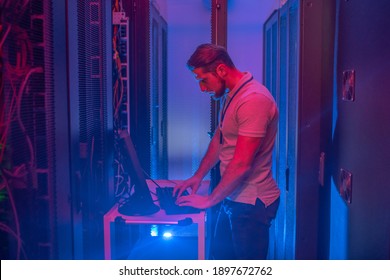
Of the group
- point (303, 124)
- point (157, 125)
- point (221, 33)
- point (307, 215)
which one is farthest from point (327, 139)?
point (157, 125)

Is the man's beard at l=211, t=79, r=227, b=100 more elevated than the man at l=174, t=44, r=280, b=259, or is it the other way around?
the man's beard at l=211, t=79, r=227, b=100

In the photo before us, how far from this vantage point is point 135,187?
193cm

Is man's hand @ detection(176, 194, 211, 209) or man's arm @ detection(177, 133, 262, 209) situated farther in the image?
man's hand @ detection(176, 194, 211, 209)

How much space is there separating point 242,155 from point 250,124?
0.12 m

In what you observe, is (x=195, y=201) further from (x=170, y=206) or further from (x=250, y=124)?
(x=250, y=124)

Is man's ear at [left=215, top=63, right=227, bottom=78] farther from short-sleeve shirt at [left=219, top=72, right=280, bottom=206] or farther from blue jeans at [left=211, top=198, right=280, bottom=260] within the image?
blue jeans at [left=211, top=198, right=280, bottom=260]

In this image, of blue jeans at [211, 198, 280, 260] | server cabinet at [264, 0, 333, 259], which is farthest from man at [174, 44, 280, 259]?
server cabinet at [264, 0, 333, 259]

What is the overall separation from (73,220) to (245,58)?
5.96 feet

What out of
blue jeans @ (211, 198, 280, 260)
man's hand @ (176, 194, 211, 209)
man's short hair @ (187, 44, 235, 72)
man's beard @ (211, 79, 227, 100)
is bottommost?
blue jeans @ (211, 198, 280, 260)

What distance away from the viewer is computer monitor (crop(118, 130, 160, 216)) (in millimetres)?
1882

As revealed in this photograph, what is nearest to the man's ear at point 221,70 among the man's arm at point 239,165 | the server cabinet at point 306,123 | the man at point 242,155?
the man at point 242,155

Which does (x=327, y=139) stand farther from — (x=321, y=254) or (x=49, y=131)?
(x=49, y=131)

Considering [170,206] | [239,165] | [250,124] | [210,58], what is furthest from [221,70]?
[170,206]

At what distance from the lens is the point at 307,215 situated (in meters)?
2.29
